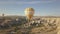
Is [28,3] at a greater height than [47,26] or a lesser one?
greater

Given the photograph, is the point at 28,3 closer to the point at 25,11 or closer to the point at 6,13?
the point at 25,11

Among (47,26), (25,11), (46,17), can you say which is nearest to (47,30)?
(47,26)

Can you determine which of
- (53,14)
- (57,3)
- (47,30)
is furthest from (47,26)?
(57,3)

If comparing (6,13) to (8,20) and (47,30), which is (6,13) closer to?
(8,20)

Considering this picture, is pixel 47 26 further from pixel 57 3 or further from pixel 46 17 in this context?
pixel 57 3

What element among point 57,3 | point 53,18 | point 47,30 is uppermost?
point 57,3

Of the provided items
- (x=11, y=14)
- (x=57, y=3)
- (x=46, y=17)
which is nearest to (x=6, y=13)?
(x=11, y=14)

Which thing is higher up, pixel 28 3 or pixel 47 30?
pixel 28 3
